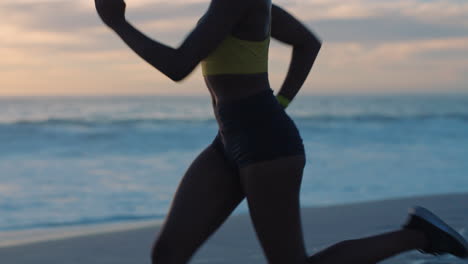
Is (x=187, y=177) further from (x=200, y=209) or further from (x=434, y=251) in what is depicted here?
(x=434, y=251)

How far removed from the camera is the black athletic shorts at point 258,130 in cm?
241

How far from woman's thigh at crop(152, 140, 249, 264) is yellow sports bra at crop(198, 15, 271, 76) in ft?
1.11

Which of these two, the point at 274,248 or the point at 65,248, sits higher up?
the point at 274,248

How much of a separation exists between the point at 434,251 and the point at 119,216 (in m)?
4.38

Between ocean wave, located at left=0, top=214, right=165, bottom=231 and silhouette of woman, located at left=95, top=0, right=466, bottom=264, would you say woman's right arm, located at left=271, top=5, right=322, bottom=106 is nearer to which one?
silhouette of woman, located at left=95, top=0, right=466, bottom=264

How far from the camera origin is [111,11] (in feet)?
7.09

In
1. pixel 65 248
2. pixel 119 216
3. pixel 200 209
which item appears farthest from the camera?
pixel 119 216

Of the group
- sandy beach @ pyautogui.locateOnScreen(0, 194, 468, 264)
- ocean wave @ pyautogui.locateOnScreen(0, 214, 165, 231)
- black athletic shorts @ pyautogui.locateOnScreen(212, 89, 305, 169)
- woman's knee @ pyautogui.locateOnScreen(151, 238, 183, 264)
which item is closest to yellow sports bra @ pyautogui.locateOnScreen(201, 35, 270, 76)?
black athletic shorts @ pyautogui.locateOnScreen(212, 89, 305, 169)

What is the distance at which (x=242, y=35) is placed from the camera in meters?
2.36

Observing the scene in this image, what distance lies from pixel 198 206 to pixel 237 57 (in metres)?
0.58

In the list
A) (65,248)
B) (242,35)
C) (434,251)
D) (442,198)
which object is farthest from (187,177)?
(442,198)

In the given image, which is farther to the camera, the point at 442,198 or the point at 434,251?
the point at 442,198

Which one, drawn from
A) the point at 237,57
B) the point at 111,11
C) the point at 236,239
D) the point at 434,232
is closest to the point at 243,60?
the point at 237,57

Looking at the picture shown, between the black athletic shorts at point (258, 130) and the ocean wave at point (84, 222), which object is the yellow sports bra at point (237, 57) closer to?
the black athletic shorts at point (258, 130)
